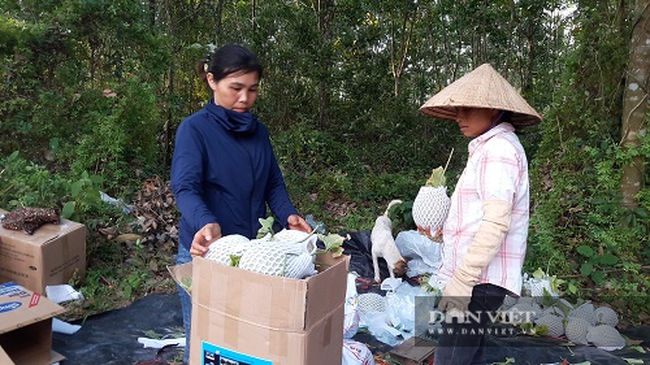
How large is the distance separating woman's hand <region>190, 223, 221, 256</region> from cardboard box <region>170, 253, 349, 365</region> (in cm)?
11

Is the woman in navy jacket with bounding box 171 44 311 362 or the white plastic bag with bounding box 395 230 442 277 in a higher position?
the woman in navy jacket with bounding box 171 44 311 362

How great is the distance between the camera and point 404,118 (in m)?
8.42

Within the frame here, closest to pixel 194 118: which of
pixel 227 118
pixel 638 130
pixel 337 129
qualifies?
pixel 227 118

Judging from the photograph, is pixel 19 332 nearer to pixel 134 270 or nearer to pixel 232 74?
pixel 134 270

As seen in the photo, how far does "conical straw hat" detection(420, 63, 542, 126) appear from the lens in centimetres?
182

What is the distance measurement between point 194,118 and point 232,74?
213mm

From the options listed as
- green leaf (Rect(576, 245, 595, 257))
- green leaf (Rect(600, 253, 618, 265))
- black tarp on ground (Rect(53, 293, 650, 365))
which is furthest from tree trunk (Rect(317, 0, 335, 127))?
black tarp on ground (Rect(53, 293, 650, 365))

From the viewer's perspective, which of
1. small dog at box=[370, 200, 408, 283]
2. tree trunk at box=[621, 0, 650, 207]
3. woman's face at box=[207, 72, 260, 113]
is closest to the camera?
woman's face at box=[207, 72, 260, 113]

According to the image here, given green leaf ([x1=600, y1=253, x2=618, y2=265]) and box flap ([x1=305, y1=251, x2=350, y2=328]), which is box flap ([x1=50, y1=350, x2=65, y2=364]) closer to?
box flap ([x1=305, y1=251, x2=350, y2=328])

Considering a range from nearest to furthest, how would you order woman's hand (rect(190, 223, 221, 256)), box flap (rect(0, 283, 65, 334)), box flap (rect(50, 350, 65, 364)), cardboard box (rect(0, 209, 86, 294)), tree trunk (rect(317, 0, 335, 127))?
woman's hand (rect(190, 223, 221, 256))
box flap (rect(0, 283, 65, 334))
box flap (rect(50, 350, 65, 364))
cardboard box (rect(0, 209, 86, 294))
tree trunk (rect(317, 0, 335, 127))

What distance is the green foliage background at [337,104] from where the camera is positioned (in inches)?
164

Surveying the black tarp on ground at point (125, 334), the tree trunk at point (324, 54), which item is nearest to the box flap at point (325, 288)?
the black tarp on ground at point (125, 334)

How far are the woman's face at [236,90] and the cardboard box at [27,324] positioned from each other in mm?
1512

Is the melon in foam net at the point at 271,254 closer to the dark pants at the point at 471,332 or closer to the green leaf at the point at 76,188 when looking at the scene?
the dark pants at the point at 471,332
